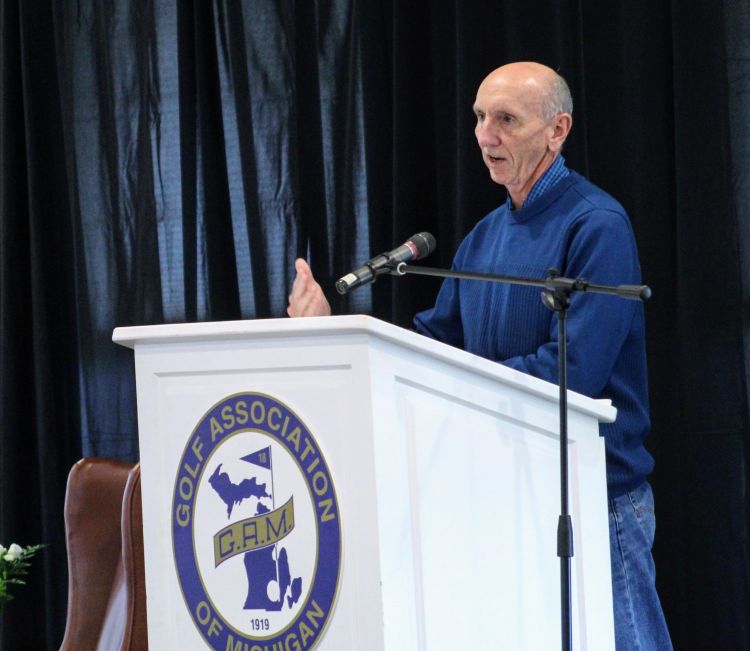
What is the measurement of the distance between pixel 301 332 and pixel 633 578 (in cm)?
102

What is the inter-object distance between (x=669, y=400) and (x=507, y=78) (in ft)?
3.19

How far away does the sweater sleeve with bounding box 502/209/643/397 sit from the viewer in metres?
2.26

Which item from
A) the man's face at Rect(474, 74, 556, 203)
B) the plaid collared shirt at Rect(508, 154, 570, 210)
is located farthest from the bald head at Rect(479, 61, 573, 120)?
the plaid collared shirt at Rect(508, 154, 570, 210)

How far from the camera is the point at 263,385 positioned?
68.1 inches

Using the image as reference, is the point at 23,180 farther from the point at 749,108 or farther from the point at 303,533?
the point at 303,533

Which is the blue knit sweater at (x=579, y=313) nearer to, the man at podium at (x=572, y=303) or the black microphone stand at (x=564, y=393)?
the man at podium at (x=572, y=303)

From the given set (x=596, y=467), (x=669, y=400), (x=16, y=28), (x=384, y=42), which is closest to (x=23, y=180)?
(x=16, y=28)

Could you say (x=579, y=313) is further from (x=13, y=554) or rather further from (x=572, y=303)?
(x=13, y=554)

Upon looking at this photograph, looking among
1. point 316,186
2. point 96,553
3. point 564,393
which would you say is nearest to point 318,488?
point 564,393

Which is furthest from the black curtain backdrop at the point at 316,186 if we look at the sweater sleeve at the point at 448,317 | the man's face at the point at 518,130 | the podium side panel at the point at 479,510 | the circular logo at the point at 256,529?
the circular logo at the point at 256,529

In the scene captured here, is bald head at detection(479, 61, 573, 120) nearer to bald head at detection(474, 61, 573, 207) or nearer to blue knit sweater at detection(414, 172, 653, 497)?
bald head at detection(474, 61, 573, 207)

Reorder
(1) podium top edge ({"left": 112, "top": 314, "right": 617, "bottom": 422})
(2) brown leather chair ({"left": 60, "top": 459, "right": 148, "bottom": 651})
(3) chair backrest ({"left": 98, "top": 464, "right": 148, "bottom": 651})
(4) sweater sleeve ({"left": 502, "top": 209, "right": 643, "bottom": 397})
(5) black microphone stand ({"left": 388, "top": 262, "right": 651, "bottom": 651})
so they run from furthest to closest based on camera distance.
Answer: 1. (2) brown leather chair ({"left": 60, "top": 459, "right": 148, "bottom": 651})
2. (3) chair backrest ({"left": 98, "top": 464, "right": 148, "bottom": 651})
3. (4) sweater sleeve ({"left": 502, "top": 209, "right": 643, "bottom": 397})
4. (5) black microphone stand ({"left": 388, "top": 262, "right": 651, "bottom": 651})
5. (1) podium top edge ({"left": 112, "top": 314, "right": 617, "bottom": 422})

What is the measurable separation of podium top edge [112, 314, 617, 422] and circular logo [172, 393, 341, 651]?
10cm

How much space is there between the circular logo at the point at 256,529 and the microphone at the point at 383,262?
0.94 ft
